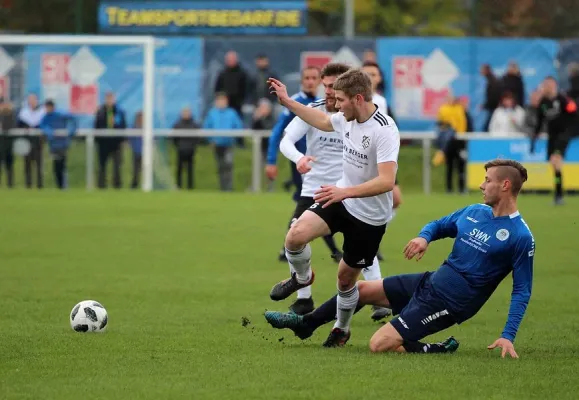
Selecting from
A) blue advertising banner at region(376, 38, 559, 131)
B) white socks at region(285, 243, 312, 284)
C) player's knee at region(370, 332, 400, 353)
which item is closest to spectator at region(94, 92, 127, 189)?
blue advertising banner at region(376, 38, 559, 131)

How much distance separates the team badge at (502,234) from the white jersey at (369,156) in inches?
36.2

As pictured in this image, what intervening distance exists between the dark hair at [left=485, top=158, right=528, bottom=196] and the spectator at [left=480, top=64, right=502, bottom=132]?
20.6 meters

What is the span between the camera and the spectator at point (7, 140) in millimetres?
26344

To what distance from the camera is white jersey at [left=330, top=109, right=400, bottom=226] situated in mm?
8711

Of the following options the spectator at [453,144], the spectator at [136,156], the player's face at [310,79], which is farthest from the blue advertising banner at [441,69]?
the player's face at [310,79]

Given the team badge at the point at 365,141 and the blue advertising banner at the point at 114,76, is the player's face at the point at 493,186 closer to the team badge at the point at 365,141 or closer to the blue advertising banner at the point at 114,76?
the team badge at the point at 365,141

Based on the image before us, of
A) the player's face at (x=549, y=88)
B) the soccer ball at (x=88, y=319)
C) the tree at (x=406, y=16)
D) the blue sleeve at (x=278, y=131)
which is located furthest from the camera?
the tree at (x=406, y=16)

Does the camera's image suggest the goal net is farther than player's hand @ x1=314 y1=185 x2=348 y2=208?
Yes

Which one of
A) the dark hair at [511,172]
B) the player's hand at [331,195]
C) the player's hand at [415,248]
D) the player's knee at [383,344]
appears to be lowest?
the player's knee at [383,344]

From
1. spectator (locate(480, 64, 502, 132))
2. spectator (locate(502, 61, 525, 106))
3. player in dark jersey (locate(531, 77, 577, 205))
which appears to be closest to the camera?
player in dark jersey (locate(531, 77, 577, 205))

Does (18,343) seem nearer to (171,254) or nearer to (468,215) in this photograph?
(468,215)

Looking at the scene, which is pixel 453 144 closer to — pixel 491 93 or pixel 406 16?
pixel 491 93

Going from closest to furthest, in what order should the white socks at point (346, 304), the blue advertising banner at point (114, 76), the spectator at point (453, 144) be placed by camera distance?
1. the white socks at point (346, 304)
2. the spectator at point (453, 144)
3. the blue advertising banner at point (114, 76)

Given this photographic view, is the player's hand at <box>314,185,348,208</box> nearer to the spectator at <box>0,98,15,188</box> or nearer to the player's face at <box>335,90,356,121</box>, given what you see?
the player's face at <box>335,90,356,121</box>
